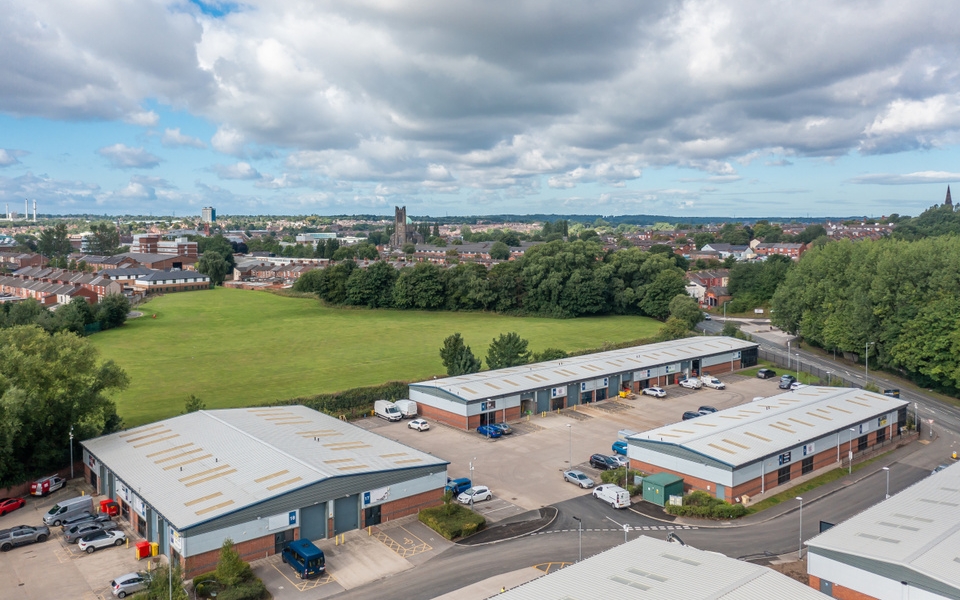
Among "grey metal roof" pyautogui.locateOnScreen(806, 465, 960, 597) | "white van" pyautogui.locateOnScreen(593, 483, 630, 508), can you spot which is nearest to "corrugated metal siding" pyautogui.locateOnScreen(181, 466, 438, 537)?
"white van" pyautogui.locateOnScreen(593, 483, 630, 508)

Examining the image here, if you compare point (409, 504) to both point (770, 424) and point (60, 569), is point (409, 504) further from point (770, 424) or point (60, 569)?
point (770, 424)

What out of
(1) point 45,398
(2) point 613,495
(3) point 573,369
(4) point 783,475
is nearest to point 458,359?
(3) point 573,369

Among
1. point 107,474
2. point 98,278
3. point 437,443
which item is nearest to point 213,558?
point 107,474

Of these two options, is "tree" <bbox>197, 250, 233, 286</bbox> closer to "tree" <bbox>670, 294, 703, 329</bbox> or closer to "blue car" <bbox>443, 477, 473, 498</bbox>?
"tree" <bbox>670, 294, 703, 329</bbox>

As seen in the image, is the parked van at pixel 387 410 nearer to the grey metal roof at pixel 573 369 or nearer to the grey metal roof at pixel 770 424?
the grey metal roof at pixel 573 369

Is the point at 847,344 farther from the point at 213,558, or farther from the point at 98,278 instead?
the point at 98,278

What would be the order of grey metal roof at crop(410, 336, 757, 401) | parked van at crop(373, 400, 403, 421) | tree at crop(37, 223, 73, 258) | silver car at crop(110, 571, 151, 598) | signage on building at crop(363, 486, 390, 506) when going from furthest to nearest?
tree at crop(37, 223, 73, 258)
grey metal roof at crop(410, 336, 757, 401)
parked van at crop(373, 400, 403, 421)
signage on building at crop(363, 486, 390, 506)
silver car at crop(110, 571, 151, 598)

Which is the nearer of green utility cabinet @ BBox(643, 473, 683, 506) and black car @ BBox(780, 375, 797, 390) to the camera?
green utility cabinet @ BBox(643, 473, 683, 506)
